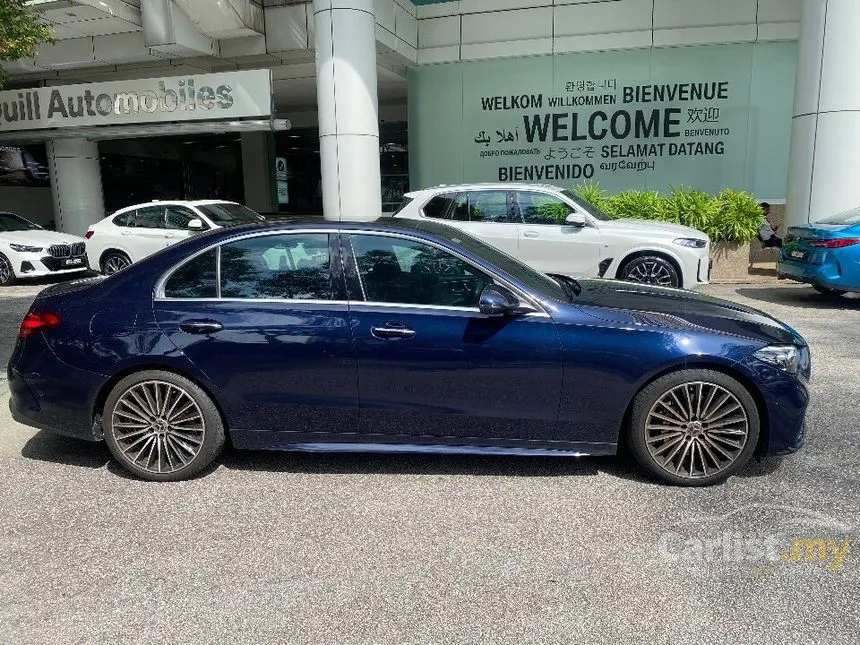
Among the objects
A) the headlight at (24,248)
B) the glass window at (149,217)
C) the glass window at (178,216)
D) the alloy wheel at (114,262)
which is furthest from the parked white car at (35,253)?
the glass window at (178,216)

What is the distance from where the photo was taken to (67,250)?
13312 mm

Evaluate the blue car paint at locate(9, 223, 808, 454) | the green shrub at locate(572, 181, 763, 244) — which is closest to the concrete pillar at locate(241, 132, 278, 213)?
the green shrub at locate(572, 181, 763, 244)

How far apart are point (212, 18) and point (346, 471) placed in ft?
46.8

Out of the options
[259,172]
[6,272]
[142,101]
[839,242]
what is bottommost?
[6,272]

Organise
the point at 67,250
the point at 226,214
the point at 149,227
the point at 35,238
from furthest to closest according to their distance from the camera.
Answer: the point at 67,250, the point at 35,238, the point at 226,214, the point at 149,227

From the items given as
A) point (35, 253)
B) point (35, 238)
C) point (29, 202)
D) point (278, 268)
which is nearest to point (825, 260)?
point (278, 268)

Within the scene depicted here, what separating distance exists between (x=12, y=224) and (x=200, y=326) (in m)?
12.3

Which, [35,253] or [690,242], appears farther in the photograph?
[35,253]

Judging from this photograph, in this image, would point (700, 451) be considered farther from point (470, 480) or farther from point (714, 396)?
point (470, 480)

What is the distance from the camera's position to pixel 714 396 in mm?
3883

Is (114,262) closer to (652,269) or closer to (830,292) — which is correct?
(652,269)

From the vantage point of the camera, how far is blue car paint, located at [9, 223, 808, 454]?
3867mm

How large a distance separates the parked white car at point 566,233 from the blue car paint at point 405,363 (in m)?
5.55

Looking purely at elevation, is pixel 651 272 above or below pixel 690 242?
below
